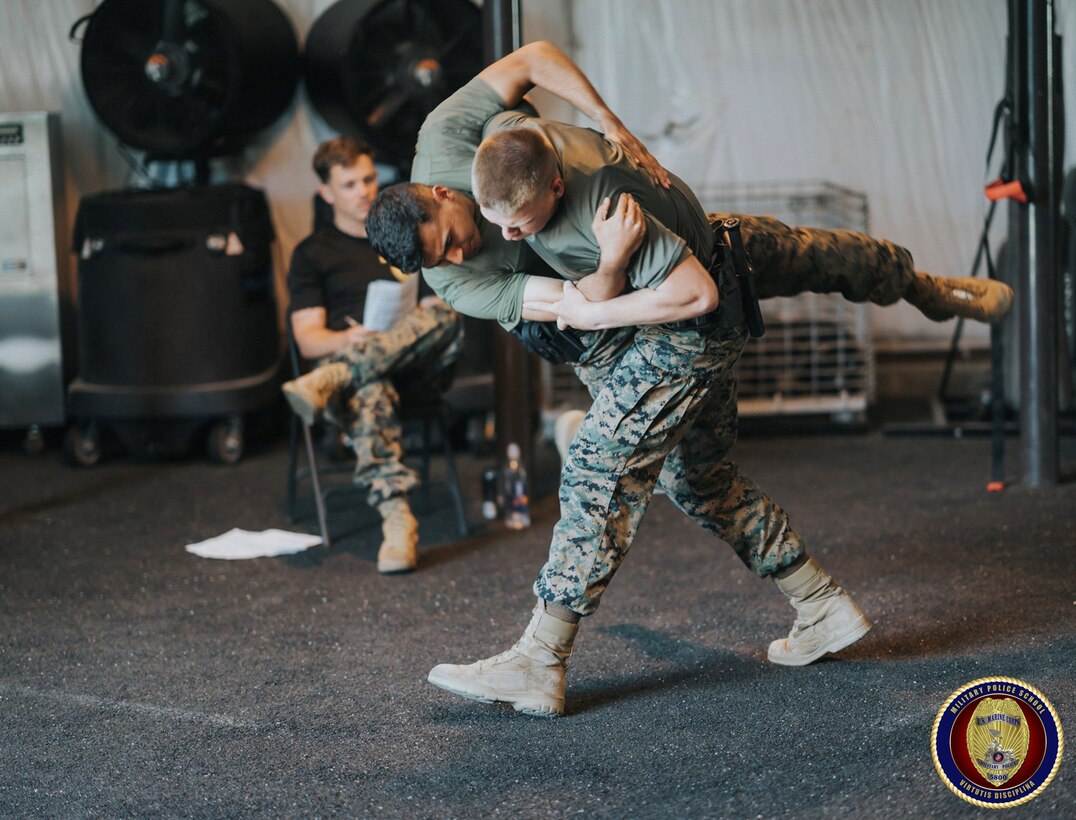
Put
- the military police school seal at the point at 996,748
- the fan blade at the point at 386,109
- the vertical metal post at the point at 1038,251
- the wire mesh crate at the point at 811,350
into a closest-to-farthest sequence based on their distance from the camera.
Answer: the military police school seal at the point at 996,748
the vertical metal post at the point at 1038,251
the fan blade at the point at 386,109
the wire mesh crate at the point at 811,350

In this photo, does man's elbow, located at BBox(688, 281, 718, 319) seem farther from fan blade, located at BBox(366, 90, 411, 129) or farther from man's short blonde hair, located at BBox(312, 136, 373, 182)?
fan blade, located at BBox(366, 90, 411, 129)

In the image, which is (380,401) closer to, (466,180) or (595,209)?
(466,180)

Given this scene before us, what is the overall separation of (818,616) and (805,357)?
2779 mm

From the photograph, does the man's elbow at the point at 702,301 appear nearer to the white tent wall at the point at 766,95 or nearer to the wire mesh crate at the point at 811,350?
the wire mesh crate at the point at 811,350

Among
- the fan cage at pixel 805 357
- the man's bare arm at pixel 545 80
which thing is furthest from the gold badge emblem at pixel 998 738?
the fan cage at pixel 805 357

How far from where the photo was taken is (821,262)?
2.44 meters

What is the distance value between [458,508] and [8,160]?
2.67 m

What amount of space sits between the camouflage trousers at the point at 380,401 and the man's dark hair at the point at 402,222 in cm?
130

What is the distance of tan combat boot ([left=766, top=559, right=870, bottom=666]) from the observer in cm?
237

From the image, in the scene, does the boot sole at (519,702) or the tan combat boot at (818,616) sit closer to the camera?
the boot sole at (519,702)

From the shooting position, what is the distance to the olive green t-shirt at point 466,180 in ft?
7.18

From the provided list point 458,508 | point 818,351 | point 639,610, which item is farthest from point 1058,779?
point 818,351

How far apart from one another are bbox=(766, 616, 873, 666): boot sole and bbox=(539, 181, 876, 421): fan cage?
253 cm

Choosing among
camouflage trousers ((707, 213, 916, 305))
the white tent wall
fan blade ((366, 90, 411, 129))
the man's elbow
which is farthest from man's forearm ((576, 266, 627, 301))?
the white tent wall
